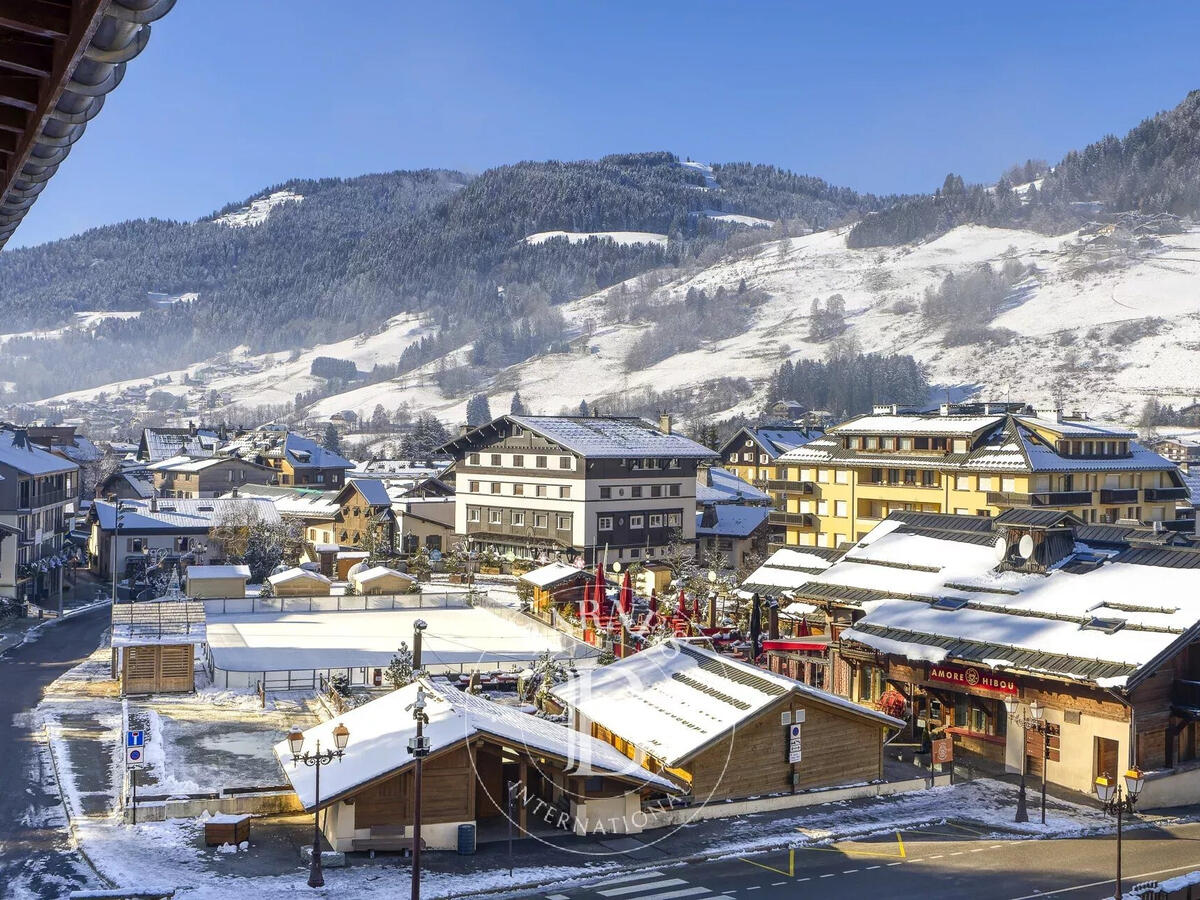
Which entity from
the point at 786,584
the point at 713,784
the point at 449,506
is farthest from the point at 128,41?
the point at 449,506

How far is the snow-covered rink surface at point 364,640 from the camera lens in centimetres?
4509

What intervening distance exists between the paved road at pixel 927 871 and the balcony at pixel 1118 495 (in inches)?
1586

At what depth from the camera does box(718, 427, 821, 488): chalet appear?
104088mm

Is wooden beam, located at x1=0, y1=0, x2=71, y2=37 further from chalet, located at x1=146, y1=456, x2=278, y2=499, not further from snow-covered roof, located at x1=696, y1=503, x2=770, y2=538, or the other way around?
chalet, located at x1=146, y1=456, x2=278, y2=499

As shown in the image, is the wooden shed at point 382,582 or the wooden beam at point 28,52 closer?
the wooden beam at point 28,52

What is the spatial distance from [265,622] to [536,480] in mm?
22247

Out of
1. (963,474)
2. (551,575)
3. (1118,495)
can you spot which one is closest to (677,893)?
(551,575)

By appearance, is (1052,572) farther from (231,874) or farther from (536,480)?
(536,480)

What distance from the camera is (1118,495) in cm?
6475

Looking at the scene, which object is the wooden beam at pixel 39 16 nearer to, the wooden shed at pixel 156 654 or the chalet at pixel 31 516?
the wooden shed at pixel 156 654

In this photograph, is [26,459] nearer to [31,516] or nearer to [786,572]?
[31,516]

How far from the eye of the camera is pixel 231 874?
23.2m

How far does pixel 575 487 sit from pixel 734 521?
14.2m

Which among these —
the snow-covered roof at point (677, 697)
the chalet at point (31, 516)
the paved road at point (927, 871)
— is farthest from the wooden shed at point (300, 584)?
the paved road at point (927, 871)
